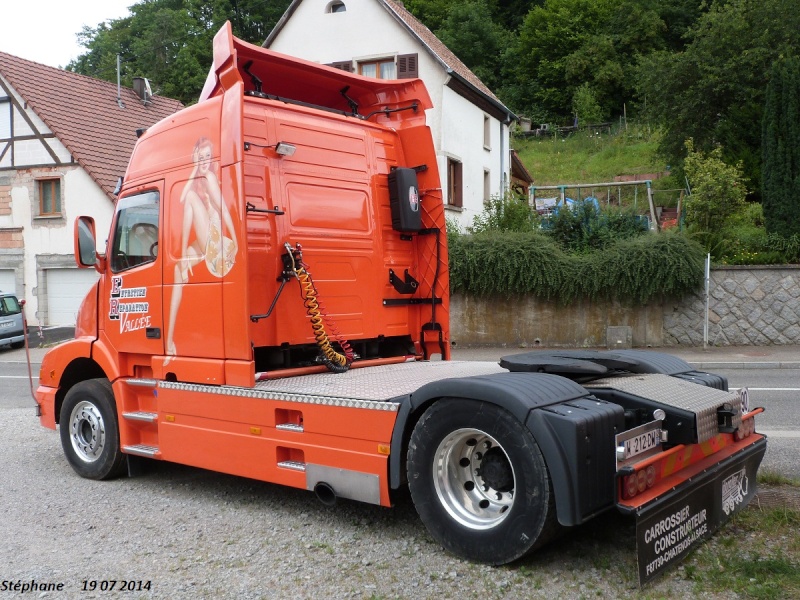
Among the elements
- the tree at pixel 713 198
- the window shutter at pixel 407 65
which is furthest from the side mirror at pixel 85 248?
the window shutter at pixel 407 65

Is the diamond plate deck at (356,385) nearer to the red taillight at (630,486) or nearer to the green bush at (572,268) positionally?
the red taillight at (630,486)

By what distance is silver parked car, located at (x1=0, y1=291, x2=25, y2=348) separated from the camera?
21.7 m

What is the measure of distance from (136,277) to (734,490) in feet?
15.4

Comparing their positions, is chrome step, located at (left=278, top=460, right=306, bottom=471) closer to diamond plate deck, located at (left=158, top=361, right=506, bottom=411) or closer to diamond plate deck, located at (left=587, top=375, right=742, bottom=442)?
diamond plate deck, located at (left=158, top=361, right=506, bottom=411)

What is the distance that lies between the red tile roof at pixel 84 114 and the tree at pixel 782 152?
18.9m

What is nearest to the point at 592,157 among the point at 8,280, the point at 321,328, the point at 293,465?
the point at 8,280

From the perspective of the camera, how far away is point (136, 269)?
20.8 feet

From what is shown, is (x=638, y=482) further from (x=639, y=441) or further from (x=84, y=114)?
(x=84, y=114)

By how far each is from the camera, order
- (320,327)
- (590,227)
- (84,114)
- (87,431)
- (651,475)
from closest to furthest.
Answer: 1. (651,475)
2. (320,327)
3. (87,431)
4. (590,227)
5. (84,114)

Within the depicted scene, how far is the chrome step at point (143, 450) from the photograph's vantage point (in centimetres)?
603

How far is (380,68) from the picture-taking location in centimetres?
2619

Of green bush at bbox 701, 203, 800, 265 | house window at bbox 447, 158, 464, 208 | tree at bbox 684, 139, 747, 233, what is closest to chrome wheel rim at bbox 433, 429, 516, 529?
green bush at bbox 701, 203, 800, 265

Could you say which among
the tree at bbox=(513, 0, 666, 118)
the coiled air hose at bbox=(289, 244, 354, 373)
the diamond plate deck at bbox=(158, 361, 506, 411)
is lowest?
the diamond plate deck at bbox=(158, 361, 506, 411)

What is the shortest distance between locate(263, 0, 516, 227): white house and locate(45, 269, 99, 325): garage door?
33.7 ft
